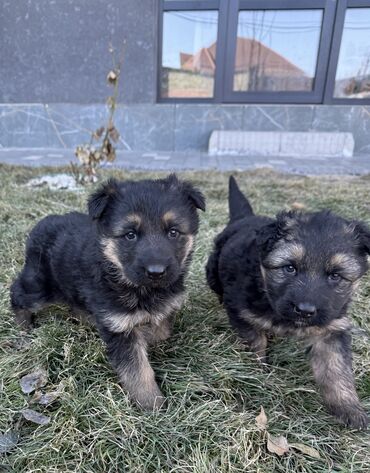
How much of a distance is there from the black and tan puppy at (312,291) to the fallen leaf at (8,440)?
1.37 meters

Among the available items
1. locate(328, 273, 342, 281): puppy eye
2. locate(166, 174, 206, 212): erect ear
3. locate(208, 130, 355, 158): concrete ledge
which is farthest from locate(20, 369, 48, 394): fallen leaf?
locate(208, 130, 355, 158): concrete ledge

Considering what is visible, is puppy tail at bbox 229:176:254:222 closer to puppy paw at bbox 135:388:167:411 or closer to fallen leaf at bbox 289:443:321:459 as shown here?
puppy paw at bbox 135:388:167:411

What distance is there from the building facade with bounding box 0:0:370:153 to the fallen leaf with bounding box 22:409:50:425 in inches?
320

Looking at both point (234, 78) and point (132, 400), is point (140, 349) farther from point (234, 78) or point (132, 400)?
point (234, 78)

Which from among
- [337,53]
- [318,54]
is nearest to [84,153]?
[318,54]

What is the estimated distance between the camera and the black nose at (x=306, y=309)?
1898 millimetres

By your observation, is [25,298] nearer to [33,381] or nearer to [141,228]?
[33,381]

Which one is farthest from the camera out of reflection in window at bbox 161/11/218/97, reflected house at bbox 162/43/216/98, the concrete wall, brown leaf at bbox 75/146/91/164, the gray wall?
reflected house at bbox 162/43/216/98

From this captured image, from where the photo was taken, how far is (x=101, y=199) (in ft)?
7.26

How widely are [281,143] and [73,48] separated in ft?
17.2

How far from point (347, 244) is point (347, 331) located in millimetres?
538

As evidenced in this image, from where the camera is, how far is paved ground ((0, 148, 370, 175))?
25.7 feet

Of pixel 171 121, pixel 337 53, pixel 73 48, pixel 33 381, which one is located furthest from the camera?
pixel 171 121

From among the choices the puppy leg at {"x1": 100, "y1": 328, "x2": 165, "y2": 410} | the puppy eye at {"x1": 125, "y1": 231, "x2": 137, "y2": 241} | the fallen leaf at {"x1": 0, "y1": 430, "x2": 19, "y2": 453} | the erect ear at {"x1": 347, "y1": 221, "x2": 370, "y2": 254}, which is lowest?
the fallen leaf at {"x1": 0, "y1": 430, "x2": 19, "y2": 453}
